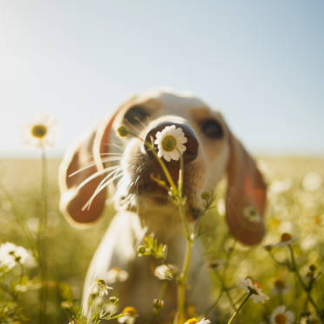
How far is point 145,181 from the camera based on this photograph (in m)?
1.28

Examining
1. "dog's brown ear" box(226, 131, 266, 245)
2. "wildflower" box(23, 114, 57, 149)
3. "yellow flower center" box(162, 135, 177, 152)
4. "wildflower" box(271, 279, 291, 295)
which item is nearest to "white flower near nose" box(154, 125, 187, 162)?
"yellow flower center" box(162, 135, 177, 152)

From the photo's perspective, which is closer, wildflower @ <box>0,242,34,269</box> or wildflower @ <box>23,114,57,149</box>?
wildflower @ <box>0,242,34,269</box>

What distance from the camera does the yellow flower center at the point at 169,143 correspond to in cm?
86

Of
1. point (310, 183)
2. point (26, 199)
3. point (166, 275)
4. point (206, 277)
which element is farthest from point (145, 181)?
point (26, 199)

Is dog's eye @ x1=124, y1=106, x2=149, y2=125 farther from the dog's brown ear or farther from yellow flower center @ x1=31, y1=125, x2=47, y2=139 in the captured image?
the dog's brown ear

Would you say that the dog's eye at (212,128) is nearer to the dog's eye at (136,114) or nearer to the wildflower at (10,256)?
the dog's eye at (136,114)

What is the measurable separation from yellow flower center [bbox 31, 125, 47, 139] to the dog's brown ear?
126 centimetres

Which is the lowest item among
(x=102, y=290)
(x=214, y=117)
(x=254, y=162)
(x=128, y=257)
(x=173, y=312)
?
(x=173, y=312)

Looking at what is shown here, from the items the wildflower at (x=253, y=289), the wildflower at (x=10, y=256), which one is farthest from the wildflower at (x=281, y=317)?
the wildflower at (x=10, y=256)

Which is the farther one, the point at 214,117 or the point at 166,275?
the point at 214,117

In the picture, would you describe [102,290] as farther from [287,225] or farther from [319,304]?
[287,225]

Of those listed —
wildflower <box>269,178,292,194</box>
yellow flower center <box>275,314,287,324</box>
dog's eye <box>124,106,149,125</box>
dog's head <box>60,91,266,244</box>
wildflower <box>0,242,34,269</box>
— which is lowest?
yellow flower center <box>275,314,287,324</box>

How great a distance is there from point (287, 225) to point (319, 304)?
539 mm

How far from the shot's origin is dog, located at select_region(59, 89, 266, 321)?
4.90 feet
